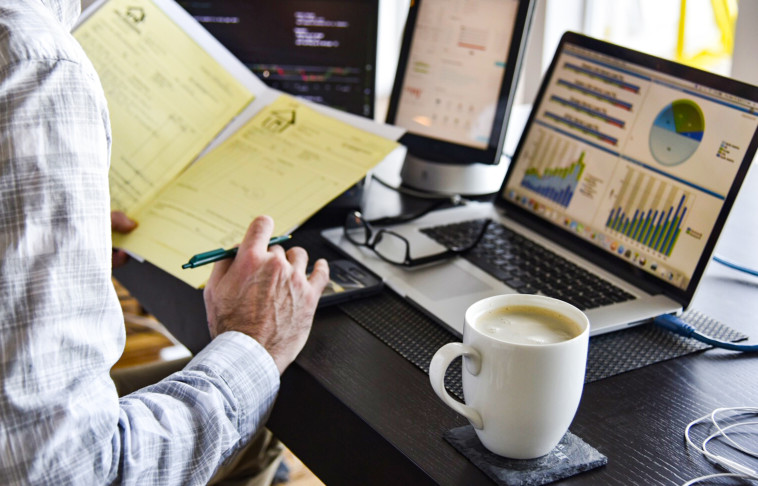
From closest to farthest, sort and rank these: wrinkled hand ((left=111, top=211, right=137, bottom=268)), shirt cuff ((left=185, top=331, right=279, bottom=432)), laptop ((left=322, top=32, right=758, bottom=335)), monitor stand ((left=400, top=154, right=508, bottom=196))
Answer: shirt cuff ((left=185, top=331, right=279, bottom=432)) < laptop ((left=322, top=32, right=758, bottom=335)) < wrinkled hand ((left=111, top=211, right=137, bottom=268)) < monitor stand ((left=400, top=154, right=508, bottom=196))

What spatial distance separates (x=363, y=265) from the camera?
103 cm

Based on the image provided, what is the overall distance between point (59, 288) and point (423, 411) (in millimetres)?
340

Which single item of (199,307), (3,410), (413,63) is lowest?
(199,307)

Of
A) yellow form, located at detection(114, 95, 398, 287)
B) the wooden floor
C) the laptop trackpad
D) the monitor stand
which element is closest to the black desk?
the laptop trackpad

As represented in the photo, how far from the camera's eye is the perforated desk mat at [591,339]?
2.69 feet

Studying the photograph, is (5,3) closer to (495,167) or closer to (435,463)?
(435,463)

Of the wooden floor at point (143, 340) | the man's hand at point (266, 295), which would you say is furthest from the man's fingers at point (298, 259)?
the wooden floor at point (143, 340)

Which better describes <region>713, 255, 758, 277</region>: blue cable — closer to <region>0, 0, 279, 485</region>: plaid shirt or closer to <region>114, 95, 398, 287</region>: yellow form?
<region>114, 95, 398, 287</region>: yellow form

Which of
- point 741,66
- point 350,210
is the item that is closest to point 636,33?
point 741,66

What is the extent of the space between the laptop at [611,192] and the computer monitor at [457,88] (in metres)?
0.14

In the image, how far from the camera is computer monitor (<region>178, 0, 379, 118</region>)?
1370mm

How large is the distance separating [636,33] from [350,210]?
2.76 meters

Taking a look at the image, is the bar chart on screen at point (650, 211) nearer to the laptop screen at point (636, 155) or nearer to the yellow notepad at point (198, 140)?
the laptop screen at point (636, 155)

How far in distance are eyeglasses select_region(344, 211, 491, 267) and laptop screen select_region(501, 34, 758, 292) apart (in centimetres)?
13
